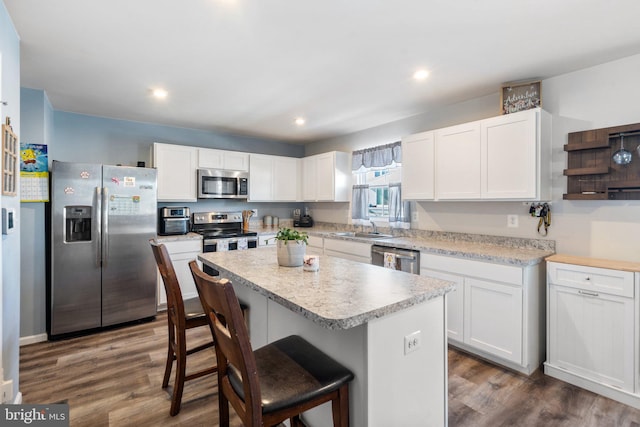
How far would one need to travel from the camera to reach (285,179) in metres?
5.20

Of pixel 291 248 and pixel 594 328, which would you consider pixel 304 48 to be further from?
pixel 594 328

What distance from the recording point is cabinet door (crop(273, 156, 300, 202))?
5.09 m

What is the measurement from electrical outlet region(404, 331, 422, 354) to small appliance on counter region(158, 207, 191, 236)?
11.7 ft

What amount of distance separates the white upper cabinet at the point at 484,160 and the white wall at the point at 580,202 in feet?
0.53

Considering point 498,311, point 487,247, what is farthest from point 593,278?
point 487,247

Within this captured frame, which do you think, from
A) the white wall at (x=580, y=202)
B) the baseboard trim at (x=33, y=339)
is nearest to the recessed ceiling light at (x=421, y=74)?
the white wall at (x=580, y=202)

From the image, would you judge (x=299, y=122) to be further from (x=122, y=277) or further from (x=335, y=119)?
(x=122, y=277)

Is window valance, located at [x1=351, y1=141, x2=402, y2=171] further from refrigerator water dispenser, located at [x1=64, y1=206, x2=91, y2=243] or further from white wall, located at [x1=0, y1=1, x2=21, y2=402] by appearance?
white wall, located at [x1=0, y1=1, x2=21, y2=402]

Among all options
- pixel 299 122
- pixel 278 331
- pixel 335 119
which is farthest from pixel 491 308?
pixel 299 122

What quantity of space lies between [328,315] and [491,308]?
79.6 inches

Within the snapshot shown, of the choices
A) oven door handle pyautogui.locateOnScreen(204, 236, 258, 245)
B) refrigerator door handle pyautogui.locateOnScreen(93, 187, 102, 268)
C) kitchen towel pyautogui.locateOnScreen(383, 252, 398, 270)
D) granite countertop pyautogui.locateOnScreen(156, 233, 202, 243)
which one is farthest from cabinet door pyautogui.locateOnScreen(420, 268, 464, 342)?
refrigerator door handle pyautogui.locateOnScreen(93, 187, 102, 268)

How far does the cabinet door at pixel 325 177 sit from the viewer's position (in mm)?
4715

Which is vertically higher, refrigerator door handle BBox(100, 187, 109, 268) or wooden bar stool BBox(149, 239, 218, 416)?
refrigerator door handle BBox(100, 187, 109, 268)

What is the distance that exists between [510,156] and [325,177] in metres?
2.66
